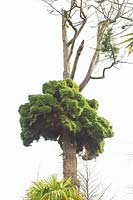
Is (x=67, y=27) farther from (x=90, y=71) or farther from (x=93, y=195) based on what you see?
(x=93, y=195)

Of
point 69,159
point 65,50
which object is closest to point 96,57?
point 65,50

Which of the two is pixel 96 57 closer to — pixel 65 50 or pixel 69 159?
pixel 65 50

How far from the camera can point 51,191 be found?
9.23 meters

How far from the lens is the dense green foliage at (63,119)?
11680 millimetres

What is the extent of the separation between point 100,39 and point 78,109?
9.94 ft

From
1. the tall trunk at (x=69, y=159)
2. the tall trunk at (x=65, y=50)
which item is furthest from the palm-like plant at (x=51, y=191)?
the tall trunk at (x=65, y=50)

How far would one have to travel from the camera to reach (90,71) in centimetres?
1391

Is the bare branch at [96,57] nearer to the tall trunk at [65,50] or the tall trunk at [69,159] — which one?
the tall trunk at [65,50]

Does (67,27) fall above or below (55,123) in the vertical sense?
above

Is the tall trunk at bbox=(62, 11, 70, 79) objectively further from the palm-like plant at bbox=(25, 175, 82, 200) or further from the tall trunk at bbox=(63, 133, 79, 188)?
the palm-like plant at bbox=(25, 175, 82, 200)

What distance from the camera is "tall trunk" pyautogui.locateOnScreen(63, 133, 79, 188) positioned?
11284 mm

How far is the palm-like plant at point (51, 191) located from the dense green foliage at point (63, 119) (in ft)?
7.53

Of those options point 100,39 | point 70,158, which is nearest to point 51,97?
point 70,158

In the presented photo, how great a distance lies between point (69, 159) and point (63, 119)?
108 cm
